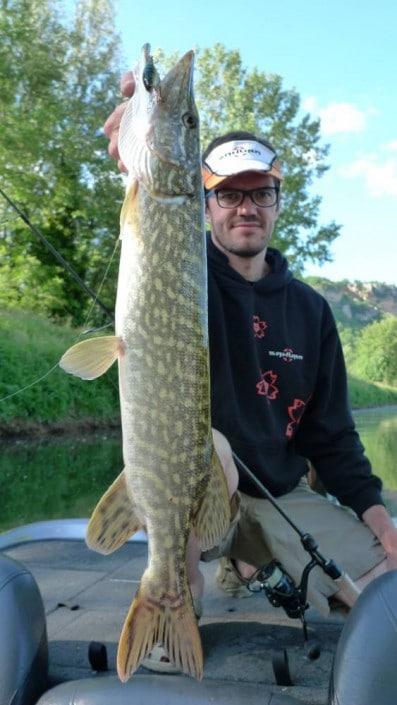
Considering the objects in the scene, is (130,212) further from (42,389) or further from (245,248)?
(42,389)

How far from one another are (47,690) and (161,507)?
0.67 metres

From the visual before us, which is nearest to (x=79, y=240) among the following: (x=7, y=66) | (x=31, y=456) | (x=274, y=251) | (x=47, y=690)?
(x=7, y=66)

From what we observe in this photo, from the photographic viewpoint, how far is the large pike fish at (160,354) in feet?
7.21

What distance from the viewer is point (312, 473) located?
3852 mm

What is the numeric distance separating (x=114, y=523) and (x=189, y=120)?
1215 millimetres

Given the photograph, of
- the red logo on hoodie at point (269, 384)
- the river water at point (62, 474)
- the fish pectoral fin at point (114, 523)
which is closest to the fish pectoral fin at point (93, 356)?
the fish pectoral fin at point (114, 523)

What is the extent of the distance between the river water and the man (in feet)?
11.6

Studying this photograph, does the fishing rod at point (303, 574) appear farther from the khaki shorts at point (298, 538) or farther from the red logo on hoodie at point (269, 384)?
the red logo on hoodie at point (269, 384)

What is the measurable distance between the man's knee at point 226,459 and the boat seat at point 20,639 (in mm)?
791

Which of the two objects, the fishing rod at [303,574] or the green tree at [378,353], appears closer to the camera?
the fishing rod at [303,574]

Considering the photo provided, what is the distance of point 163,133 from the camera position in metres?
2.27

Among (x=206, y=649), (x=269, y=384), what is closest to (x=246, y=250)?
(x=269, y=384)

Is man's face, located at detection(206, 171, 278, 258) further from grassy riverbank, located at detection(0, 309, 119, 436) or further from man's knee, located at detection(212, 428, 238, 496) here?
grassy riverbank, located at detection(0, 309, 119, 436)

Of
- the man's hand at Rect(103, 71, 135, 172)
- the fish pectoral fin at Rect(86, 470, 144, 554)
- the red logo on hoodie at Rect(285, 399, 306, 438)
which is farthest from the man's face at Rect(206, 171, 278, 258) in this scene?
the fish pectoral fin at Rect(86, 470, 144, 554)
